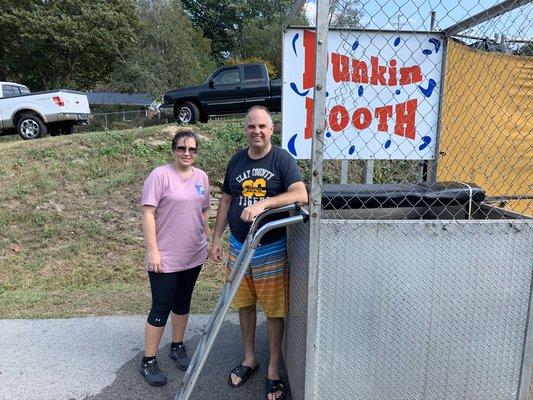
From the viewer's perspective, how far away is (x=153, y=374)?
9.61 feet

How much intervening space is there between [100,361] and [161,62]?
18.4 meters

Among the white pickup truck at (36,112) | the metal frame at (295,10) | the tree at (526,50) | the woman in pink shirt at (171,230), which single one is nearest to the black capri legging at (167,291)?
the woman in pink shirt at (171,230)

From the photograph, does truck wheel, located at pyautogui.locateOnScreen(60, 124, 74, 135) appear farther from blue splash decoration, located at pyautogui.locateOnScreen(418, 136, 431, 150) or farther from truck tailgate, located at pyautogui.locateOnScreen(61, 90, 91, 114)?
blue splash decoration, located at pyautogui.locateOnScreen(418, 136, 431, 150)

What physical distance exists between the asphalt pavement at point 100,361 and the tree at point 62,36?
2193 centimetres

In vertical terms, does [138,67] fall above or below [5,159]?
above

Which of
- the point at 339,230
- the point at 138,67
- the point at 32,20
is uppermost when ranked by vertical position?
the point at 32,20

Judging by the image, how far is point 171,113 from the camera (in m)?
12.1

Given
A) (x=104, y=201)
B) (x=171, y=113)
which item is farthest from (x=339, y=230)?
(x=171, y=113)

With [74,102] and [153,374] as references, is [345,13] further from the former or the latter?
[74,102]

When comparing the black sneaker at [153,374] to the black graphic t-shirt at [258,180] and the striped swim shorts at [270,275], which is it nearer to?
the striped swim shorts at [270,275]

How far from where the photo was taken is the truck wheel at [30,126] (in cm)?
1145

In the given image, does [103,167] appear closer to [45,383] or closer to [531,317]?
[45,383]

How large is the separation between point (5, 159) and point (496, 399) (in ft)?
29.0

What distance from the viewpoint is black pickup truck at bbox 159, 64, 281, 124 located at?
1135cm
